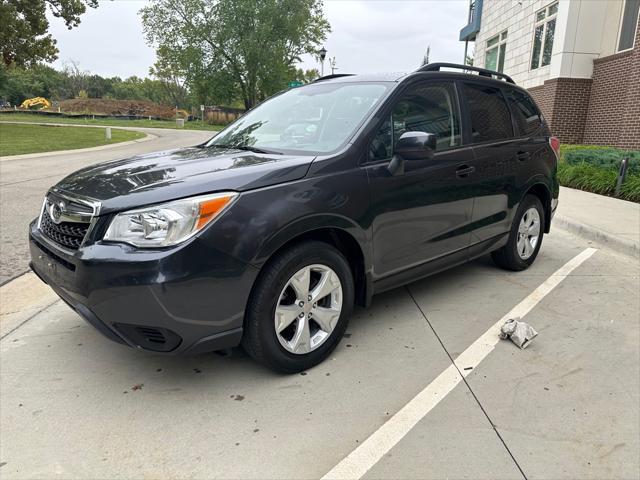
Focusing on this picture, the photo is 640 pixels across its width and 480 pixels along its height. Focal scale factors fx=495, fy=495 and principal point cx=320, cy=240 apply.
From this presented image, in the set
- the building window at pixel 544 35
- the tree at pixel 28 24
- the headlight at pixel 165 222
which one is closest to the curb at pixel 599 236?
the headlight at pixel 165 222

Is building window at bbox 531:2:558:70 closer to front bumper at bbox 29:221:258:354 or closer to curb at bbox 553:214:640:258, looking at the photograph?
curb at bbox 553:214:640:258

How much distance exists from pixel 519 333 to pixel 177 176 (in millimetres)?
2544

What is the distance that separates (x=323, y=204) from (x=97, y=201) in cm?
124

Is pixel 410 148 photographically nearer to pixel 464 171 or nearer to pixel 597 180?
pixel 464 171

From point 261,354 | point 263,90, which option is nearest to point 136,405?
point 261,354

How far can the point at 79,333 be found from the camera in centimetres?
354

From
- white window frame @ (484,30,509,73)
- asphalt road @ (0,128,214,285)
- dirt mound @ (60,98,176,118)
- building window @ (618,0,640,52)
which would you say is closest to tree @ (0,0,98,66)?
asphalt road @ (0,128,214,285)

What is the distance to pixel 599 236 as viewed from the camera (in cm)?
637

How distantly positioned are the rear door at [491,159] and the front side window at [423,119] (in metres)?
0.21

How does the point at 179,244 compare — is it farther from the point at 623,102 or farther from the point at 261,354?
the point at 623,102

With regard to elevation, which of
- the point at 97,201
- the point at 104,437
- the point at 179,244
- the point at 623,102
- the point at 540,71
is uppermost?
the point at 540,71

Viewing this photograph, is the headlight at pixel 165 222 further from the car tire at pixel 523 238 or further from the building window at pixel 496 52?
the building window at pixel 496 52

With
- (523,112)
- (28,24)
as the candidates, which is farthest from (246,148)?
(28,24)

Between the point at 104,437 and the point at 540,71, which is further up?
the point at 540,71
